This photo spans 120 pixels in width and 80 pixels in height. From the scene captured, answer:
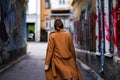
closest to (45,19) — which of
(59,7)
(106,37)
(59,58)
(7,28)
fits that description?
(59,7)

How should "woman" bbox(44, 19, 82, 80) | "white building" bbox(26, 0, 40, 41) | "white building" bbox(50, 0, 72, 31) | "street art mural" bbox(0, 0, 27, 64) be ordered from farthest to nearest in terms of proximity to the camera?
"white building" bbox(26, 0, 40, 41), "white building" bbox(50, 0, 72, 31), "street art mural" bbox(0, 0, 27, 64), "woman" bbox(44, 19, 82, 80)

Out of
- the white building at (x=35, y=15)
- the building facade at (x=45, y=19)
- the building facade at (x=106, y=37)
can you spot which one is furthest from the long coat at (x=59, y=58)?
the building facade at (x=45, y=19)

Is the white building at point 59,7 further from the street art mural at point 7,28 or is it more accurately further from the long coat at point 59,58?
the long coat at point 59,58

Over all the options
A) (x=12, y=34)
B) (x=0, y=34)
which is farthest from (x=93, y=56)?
(x=12, y=34)

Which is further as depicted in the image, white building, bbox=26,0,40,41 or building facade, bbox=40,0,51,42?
building facade, bbox=40,0,51,42

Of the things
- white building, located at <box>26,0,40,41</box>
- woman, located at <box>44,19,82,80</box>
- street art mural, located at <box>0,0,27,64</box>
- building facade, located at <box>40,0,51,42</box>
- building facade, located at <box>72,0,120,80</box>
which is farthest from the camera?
building facade, located at <box>40,0,51,42</box>

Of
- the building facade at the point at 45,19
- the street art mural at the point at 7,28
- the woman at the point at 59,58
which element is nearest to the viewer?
the woman at the point at 59,58

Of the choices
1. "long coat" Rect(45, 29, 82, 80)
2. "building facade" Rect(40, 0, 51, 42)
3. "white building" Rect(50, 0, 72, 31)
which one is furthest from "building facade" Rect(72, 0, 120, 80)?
"building facade" Rect(40, 0, 51, 42)

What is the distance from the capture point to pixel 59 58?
8.52 metres

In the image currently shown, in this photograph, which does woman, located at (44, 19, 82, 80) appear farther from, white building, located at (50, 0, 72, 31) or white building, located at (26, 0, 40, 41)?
white building, located at (26, 0, 40, 41)

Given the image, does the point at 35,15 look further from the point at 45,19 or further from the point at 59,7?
the point at 59,7

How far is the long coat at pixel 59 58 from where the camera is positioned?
8492 mm

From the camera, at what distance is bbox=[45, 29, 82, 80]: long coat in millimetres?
8492

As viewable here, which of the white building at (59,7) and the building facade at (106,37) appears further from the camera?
the white building at (59,7)
